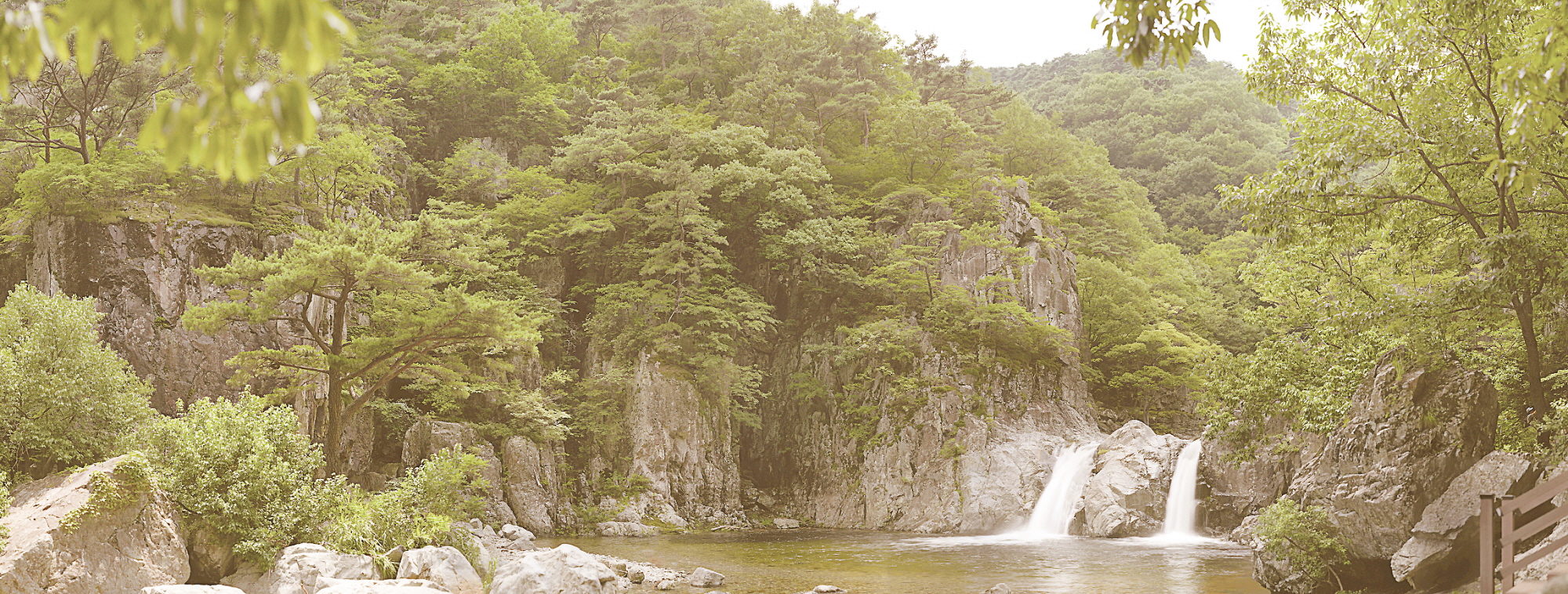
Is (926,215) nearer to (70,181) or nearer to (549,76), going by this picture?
(549,76)

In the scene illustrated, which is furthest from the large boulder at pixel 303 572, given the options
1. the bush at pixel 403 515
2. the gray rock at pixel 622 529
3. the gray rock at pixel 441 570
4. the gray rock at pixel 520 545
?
the gray rock at pixel 622 529

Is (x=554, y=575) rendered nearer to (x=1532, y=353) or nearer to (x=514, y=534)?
(x=514, y=534)

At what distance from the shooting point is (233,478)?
40.3 feet

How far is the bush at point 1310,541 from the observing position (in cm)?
1111

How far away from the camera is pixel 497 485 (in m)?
23.2

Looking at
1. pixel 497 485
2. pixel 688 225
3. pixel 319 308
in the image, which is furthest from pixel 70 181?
pixel 688 225

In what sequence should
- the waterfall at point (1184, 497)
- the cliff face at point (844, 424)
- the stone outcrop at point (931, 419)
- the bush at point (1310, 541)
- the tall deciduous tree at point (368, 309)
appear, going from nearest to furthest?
the bush at point (1310, 541) < the tall deciduous tree at point (368, 309) < the waterfall at point (1184, 497) < the cliff face at point (844, 424) < the stone outcrop at point (931, 419)

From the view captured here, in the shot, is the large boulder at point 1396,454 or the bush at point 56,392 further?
the bush at point 56,392

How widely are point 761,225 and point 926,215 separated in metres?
6.00

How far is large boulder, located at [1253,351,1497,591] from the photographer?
10516 millimetres

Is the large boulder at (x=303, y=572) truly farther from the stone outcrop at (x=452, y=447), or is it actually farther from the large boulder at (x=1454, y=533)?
the large boulder at (x=1454, y=533)

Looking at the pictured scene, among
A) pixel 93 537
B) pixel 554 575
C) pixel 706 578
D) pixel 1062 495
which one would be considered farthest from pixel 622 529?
pixel 93 537

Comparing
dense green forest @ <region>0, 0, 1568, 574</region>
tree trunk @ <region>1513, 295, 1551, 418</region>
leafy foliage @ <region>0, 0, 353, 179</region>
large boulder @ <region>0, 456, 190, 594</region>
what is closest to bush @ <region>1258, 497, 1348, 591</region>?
dense green forest @ <region>0, 0, 1568, 574</region>

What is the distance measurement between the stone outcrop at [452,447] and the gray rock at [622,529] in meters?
2.40
